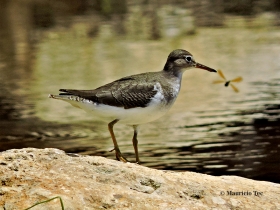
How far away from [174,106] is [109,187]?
6.20 meters

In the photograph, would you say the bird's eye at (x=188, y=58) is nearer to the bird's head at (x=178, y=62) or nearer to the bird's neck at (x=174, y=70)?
the bird's head at (x=178, y=62)

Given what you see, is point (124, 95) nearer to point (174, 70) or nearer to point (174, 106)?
point (174, 70)

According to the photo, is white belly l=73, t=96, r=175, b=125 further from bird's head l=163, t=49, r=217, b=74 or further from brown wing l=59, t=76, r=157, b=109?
bird's head l=163, t=49, r=217, b=74

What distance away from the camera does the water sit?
8.75 m

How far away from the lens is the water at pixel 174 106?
875 centimetres

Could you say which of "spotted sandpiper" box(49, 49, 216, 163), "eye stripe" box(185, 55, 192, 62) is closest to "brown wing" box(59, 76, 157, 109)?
"spotted sandpiper" box(49, 49, 216, 163)

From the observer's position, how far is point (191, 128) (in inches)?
394

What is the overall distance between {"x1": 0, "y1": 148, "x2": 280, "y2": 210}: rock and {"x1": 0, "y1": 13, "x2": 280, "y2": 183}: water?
2214 millimetres

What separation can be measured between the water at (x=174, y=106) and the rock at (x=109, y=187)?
87.2 inches

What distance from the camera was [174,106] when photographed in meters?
11.4
